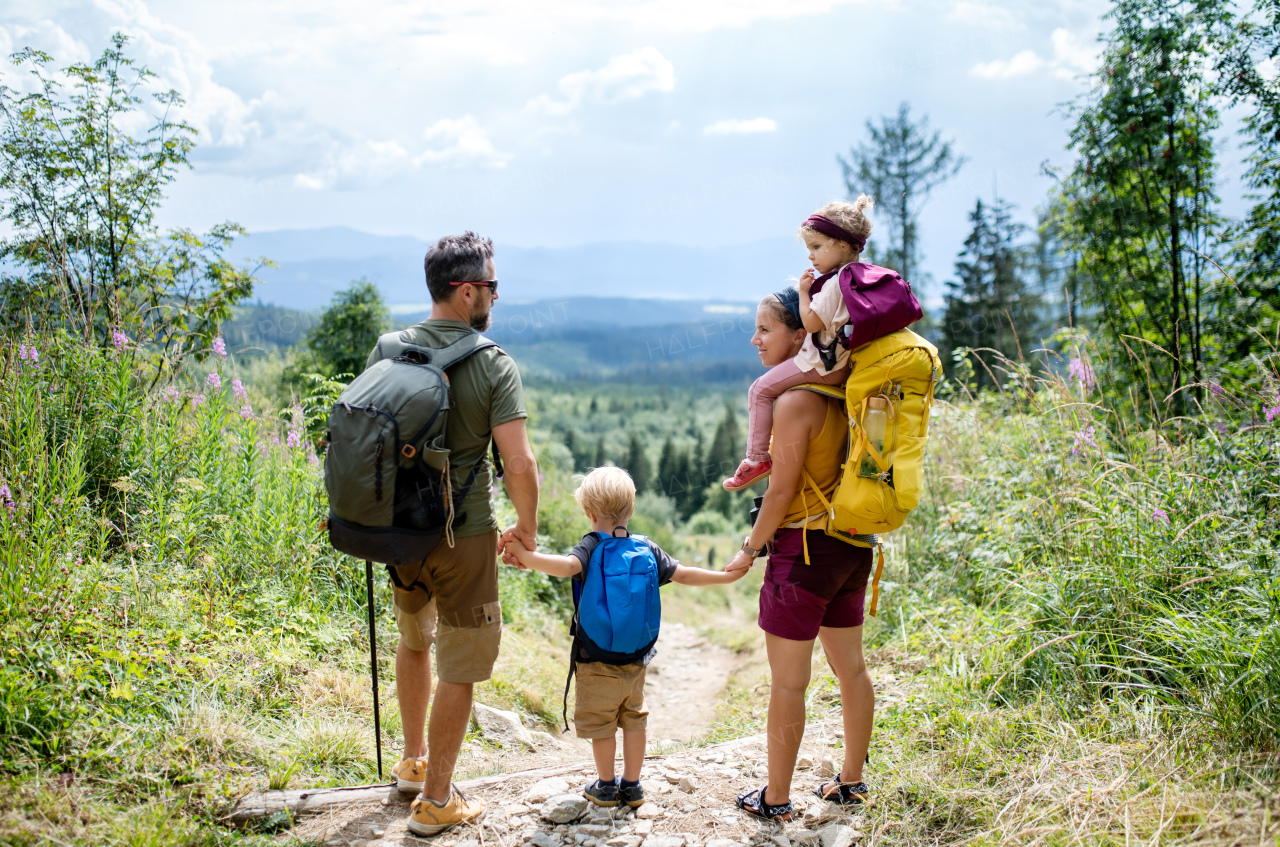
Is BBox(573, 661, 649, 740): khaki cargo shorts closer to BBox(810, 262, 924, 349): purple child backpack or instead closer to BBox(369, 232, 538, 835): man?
BBox(369, 232, 538, 835): man

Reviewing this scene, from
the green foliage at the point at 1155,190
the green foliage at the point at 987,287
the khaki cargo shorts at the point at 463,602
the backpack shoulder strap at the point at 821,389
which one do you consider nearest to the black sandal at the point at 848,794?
the khaki cargo shorts at the point at 463,602

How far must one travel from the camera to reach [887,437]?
229cm

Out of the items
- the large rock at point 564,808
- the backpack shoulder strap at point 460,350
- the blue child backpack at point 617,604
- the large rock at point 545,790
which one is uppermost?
the backpack shoulder strap at point 460,350

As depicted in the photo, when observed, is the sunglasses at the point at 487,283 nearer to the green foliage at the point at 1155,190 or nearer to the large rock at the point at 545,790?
the large rock at the point at 545,790

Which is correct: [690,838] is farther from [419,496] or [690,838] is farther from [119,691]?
[119,691]

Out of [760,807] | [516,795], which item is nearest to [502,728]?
[516,795]

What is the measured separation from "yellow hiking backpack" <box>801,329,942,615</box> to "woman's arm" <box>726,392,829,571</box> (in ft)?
0.40

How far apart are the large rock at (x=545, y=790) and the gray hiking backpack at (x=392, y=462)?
1.19 meters

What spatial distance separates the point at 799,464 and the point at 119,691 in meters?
2.75

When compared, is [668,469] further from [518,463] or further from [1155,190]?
[518,463]

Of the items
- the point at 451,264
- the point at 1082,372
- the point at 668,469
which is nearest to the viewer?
the point at 451,264

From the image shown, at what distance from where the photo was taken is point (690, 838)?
2.60m

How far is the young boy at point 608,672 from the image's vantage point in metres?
2.62

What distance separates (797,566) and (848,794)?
102 centimetres
